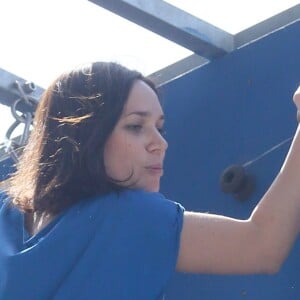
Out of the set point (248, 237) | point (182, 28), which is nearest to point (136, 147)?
point (248, 237)

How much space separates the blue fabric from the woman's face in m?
0.05

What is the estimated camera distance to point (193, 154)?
2.65 m

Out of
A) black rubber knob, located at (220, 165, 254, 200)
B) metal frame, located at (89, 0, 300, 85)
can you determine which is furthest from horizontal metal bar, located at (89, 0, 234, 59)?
black rubber knob, located at (220, 165, 254, 200)

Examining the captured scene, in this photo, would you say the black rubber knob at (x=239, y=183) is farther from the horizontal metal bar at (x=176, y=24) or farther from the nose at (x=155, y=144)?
the nose at (x=155, y=144)

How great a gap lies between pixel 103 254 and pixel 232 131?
2.23 feet

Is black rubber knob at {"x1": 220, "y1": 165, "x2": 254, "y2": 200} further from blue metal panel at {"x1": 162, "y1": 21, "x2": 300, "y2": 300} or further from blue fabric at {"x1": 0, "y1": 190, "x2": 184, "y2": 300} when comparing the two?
blue fabric at {"x1": 0, "y1": 190, "x2": 184, "y2": 300}

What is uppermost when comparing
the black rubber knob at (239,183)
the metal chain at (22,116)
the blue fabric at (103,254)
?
the metal chain at (22,116)

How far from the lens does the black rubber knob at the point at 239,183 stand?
97.7 inches

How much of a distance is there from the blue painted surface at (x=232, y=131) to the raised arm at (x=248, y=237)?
0.33 m

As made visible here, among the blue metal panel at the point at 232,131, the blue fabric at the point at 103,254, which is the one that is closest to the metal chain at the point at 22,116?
the blue metal panel at the point at 232,131

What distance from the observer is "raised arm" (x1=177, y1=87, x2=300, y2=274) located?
1.99 metres

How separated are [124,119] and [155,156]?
81mm

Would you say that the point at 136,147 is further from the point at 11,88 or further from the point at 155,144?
the point at 11,88

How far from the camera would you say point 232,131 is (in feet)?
8.43
